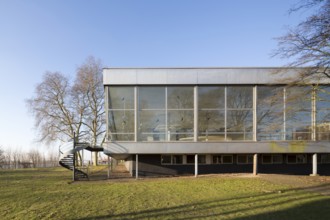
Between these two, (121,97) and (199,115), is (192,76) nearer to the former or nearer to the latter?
(199,115)

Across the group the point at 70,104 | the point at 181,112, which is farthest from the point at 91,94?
the point at 181,112

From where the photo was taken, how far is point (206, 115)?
1781 centimetres

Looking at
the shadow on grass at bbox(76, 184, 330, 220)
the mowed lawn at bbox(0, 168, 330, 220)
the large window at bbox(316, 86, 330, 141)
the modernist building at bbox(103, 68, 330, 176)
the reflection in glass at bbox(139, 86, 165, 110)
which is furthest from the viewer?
the large window at bbox(316, 86, 330, 141)

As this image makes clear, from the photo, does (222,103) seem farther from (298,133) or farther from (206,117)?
(298,133)

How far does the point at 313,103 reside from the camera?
707 inches

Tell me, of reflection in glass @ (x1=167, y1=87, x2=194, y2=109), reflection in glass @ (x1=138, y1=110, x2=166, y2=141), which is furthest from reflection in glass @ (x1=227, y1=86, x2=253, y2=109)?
reflection in glass @ (x1=138, y1=110, x2=166, y2=141)

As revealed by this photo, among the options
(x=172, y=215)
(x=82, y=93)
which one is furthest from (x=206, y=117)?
(x=82, y=93)

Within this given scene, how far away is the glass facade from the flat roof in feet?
1.55

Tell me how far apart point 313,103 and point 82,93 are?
1153 inches

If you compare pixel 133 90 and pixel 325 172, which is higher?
pixel 133 90

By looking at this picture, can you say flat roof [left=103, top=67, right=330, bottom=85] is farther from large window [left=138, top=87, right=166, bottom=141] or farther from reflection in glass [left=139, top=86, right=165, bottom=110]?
large window [left=138, top=87, right=166, bottom=141]

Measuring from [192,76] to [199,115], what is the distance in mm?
2785

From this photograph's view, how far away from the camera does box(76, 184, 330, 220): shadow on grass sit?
24.9 feet

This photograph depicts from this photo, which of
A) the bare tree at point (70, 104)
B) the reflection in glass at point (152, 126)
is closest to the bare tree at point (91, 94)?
the bare tree at point (70, 104)
